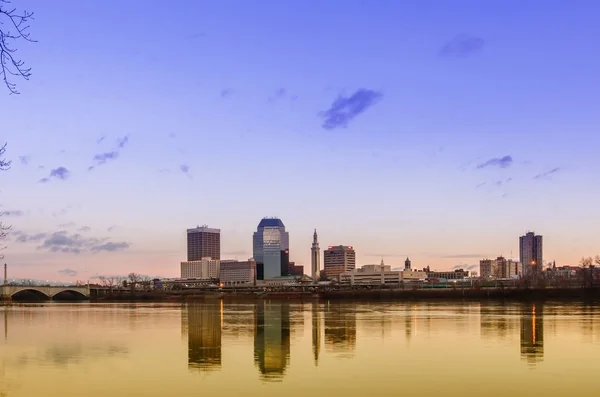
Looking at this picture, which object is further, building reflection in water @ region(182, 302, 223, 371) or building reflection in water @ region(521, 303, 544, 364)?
building reflection in water @ region(521, 303, 544, 364)

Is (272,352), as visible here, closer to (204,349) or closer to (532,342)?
(204,349)

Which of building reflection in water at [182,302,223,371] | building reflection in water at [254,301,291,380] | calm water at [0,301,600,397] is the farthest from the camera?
building reflection in water at [182,302,223,371]

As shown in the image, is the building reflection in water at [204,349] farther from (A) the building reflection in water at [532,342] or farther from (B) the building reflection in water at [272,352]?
(A) the building reflection in water at [532,342]

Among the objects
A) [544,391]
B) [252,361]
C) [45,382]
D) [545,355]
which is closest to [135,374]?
[45,382]

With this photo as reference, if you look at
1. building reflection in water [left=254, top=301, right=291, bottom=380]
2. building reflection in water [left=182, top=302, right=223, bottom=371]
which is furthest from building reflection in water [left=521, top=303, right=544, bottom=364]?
building reflection in water [left=182, top=302, right=223, bottom=371]

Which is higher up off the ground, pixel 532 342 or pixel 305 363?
pixel 305 363

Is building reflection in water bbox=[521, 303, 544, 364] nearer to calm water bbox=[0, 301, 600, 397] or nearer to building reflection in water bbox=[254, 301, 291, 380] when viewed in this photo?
calm water bbox=[0, 301, 600, 397]

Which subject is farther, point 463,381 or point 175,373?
point 175,373

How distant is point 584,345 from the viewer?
43500 millimetres

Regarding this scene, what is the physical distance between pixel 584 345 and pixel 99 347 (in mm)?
30965

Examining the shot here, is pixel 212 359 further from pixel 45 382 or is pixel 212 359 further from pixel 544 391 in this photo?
pixel 544 391

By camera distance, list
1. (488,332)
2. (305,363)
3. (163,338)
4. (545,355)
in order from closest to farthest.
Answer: (305,363) → (545,355) → (163,338) → (488,332)

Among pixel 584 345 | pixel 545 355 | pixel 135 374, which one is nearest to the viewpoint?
pixel 135 374

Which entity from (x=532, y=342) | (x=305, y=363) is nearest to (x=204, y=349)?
(x=305, y=363)
